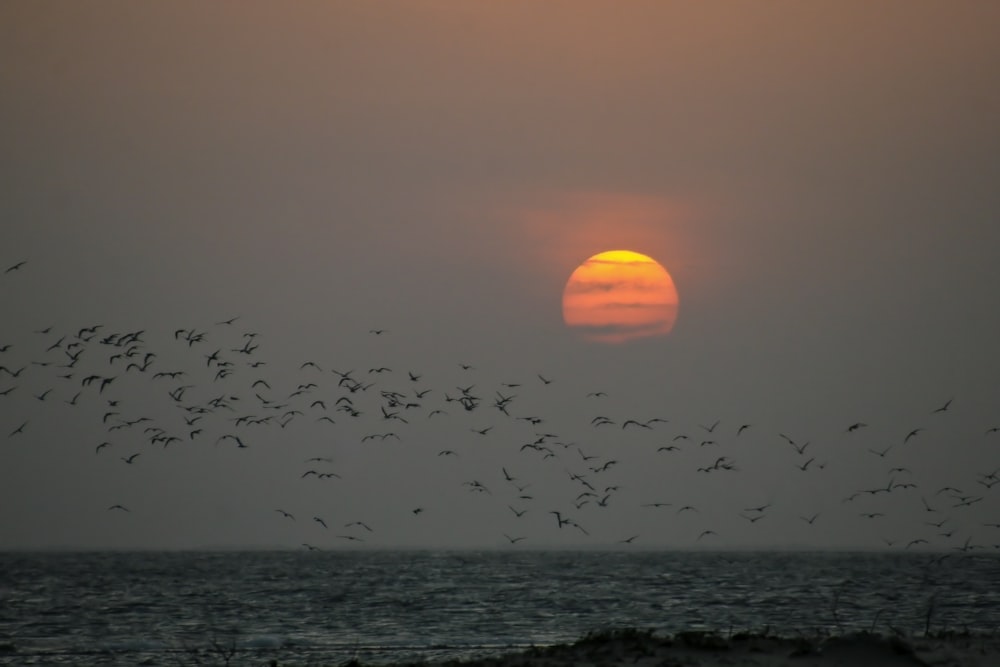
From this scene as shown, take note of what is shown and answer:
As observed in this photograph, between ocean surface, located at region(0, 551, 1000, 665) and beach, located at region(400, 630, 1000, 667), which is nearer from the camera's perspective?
beach, located at region(400, 630, 1000, 667)

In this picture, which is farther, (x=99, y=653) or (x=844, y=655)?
(x=99, y=653)

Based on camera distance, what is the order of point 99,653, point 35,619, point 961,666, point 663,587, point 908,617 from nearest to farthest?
point 961,666 < point 99,653 < point 908,617 < point 35,619 < point 663,587

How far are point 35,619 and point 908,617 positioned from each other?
35287 millimetres

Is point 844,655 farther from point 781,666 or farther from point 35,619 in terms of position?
point 35,619

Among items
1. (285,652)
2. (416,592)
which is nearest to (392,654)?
(285,652)

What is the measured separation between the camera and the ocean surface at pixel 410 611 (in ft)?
107

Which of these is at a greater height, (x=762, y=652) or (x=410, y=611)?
(x=762, y=652)

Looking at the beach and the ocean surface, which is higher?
the beach

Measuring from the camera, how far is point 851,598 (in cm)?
5572

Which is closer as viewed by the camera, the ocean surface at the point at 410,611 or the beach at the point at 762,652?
the beach at the point at 762,652

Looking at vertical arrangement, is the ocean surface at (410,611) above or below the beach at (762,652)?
below

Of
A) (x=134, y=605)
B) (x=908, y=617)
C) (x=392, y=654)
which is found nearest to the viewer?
(x=392, y=654)

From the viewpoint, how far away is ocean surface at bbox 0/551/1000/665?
32625 mm

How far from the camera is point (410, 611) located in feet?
156
